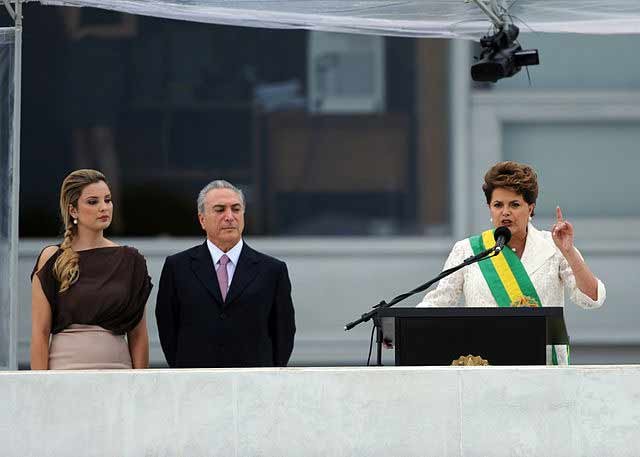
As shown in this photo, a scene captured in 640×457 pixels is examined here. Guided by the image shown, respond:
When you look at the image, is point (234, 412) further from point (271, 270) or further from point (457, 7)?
point (457, 7)

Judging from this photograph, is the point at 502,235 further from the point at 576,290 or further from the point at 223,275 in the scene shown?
the point at 223,275

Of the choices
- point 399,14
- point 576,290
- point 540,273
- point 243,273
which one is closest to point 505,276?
point 540,273

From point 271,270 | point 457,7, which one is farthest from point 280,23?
point 271,270

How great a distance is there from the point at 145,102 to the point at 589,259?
3.33 metres

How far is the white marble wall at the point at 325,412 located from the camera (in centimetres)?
480

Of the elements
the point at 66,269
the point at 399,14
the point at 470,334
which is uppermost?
the point at 399,14

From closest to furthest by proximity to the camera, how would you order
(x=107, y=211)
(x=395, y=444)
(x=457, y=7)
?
(x=395, y=444) → (x=107, y=211) → (x=457, y=7)

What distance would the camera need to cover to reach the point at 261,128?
10.3 m

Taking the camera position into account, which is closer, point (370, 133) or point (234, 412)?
point (234, 412)

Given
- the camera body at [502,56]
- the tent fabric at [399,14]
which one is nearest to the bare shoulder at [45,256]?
the tent fabric at [399,14]

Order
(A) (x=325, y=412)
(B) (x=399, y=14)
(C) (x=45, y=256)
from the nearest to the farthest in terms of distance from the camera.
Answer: (A) (x=325, y=412) → (C) (x=45, y=256) → (B) (x=399, y=14)

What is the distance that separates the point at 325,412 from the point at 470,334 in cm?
64

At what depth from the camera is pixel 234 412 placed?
4.85 m

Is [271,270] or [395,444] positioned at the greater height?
[271,270]
